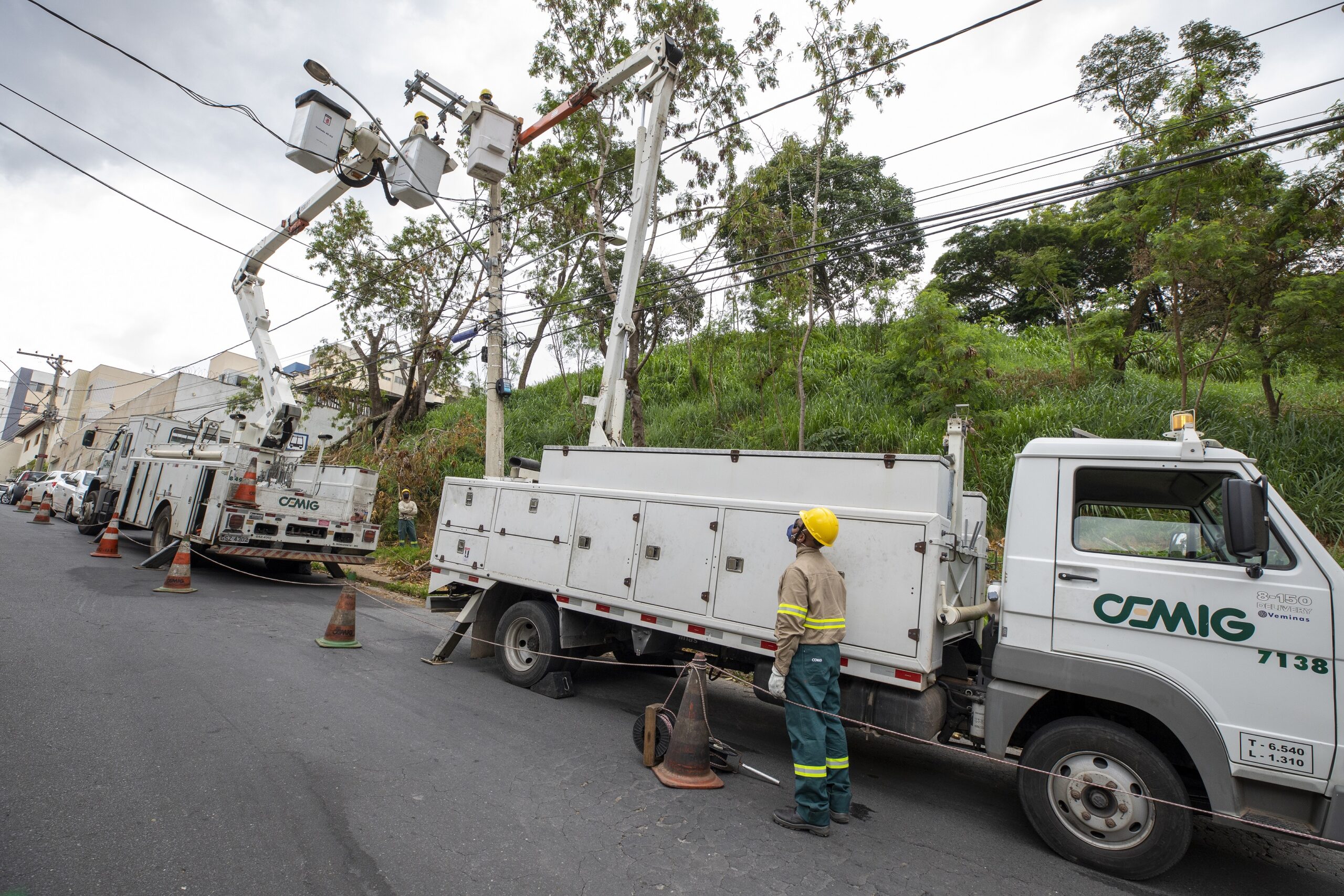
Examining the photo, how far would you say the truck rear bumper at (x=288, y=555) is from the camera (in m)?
10.5

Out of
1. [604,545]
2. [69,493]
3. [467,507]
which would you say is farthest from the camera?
[69,493]

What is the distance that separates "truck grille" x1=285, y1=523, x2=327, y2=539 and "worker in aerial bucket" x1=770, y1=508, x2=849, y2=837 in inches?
384

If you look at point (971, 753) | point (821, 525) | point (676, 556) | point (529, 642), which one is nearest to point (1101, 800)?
point (971, 753)

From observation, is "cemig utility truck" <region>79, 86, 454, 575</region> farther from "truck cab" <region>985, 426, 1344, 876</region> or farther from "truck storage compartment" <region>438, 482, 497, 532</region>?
"truck cab" <region>985, 426, 1344, 876</region>

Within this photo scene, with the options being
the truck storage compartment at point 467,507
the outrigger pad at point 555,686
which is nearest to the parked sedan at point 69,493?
the truck storage compartment at point 467,507

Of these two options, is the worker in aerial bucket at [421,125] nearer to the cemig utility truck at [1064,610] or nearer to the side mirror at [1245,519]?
the cemig utility truck at [1064,610]

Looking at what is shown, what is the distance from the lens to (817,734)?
3850 mm

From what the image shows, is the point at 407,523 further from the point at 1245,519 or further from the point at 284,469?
the point at 1245,519

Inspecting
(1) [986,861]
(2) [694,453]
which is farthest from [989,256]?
(1) [986,861]

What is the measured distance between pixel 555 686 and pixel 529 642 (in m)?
0.57

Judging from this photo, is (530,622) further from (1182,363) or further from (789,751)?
(1182,363)

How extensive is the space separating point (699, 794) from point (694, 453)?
257cm

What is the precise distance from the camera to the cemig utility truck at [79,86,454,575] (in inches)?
407

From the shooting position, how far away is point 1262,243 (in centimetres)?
889
